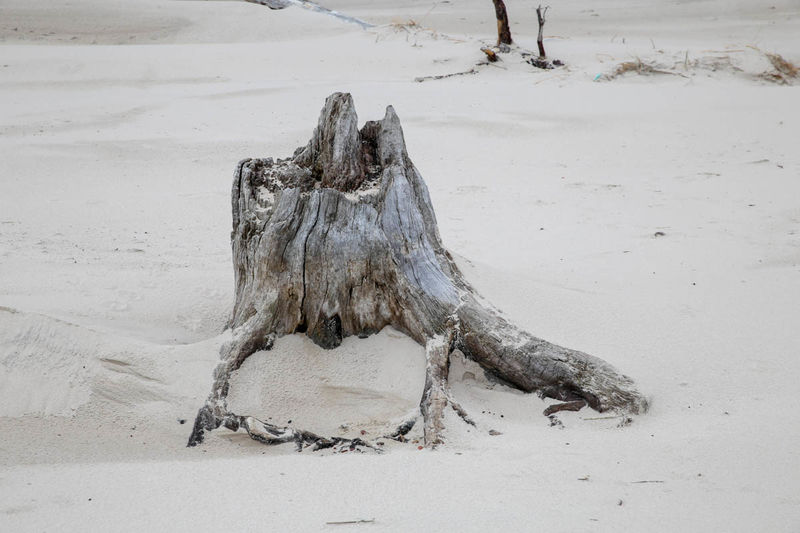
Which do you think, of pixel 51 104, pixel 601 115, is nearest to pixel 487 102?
pixel 601 115

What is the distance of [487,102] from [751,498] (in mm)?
8692

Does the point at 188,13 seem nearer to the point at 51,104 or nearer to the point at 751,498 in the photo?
the point at 51,104

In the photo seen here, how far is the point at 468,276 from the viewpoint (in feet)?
13.1

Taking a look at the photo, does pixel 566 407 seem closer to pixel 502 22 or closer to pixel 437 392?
pixel 437 392

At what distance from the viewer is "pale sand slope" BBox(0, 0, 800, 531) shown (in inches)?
99.7

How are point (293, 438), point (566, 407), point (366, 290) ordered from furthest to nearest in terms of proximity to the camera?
point (366, 290) < point (566, 407) < point (293, 438)

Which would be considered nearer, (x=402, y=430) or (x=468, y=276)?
(x=402, y=430)

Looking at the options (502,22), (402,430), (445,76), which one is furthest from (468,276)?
(502,22)

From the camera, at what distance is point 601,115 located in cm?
985

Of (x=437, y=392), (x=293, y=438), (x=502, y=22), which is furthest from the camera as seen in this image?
(x=502, y=22)

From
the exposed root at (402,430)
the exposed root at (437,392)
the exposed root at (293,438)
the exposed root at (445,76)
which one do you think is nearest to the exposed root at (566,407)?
the exposed root at (437,392)

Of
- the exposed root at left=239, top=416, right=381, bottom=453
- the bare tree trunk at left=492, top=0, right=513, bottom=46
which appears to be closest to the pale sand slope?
the exposed root at left=239, top=416, right=381, bottom=453

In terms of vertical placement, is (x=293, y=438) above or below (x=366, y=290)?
below

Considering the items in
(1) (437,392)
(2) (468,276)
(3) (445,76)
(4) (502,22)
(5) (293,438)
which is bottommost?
(5) (293,438)
